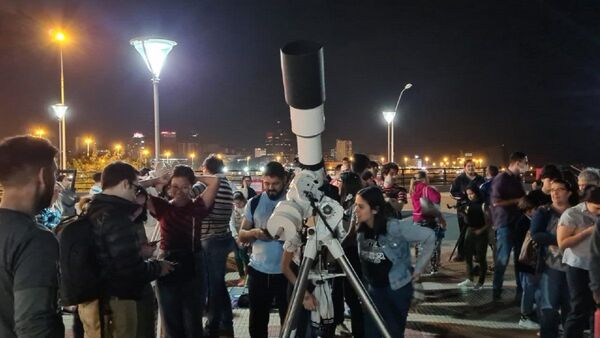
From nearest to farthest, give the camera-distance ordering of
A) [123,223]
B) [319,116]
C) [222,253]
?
[319,116] < [123,223] < [222,253]

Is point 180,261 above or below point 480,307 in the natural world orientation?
above

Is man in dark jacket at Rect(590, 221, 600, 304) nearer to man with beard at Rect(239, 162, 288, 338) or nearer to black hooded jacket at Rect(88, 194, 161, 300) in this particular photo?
man with beard at Rect(239, 162, 288, 338)

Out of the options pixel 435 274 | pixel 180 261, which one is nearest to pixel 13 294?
pixel 180 261

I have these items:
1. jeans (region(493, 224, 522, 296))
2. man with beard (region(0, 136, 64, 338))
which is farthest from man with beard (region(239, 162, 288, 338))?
jeans (region(493, 224, 522, 296))

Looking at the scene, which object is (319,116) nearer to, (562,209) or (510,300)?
(562,209)

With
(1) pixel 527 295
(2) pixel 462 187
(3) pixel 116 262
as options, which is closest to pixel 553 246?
(1) pixel 527 295

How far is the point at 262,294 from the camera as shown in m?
4.44

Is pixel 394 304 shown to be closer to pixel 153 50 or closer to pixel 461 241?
pixel 153 50

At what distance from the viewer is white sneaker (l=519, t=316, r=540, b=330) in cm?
569

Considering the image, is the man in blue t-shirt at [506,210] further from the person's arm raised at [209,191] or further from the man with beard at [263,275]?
the person's arm raised at [209,191]

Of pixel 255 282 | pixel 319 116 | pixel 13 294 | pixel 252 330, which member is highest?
pixel 319 116

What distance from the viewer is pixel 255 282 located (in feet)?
14.6

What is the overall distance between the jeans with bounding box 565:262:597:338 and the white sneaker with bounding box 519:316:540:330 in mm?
1199

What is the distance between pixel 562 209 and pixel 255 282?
3047 millimetres
